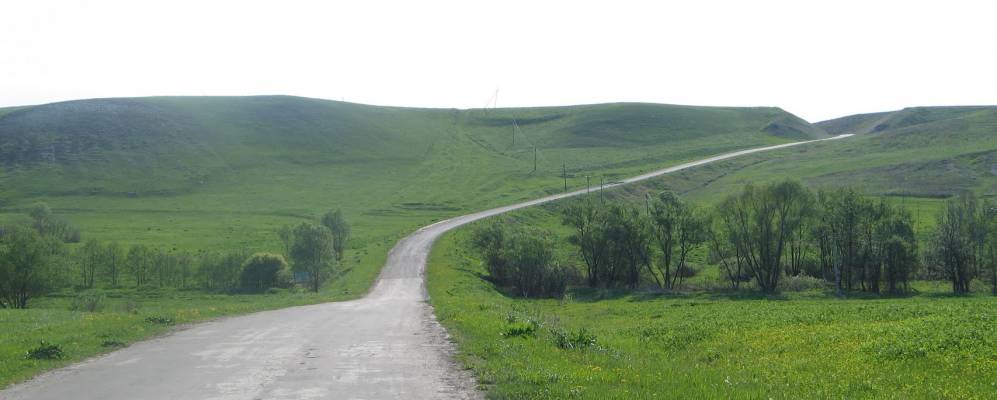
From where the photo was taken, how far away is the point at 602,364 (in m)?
16.1

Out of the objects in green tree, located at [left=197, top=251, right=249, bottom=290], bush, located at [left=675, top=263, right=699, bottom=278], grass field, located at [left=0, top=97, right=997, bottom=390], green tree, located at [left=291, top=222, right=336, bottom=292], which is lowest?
bush, located at [left=675, top=263, right=699, bottom=278]

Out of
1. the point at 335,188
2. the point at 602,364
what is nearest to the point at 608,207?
the point at 602,364

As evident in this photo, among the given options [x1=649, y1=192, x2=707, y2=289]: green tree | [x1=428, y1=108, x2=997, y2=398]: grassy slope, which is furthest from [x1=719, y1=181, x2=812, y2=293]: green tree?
[x1=428, y1=108, x2=997, y2=398]: grassy slope

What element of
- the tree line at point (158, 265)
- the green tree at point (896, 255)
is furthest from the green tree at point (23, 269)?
the green tree at point (896, 255)

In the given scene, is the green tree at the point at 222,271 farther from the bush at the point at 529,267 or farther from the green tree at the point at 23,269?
the bush at the point at 529,267

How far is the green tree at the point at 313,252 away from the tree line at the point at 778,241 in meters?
15.6

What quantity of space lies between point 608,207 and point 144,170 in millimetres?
121025

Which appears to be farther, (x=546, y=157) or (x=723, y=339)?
(x=546, y=157)

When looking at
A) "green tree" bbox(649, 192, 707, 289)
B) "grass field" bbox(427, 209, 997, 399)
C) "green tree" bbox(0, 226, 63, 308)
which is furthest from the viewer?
"green tree" bbox(649, 192, 707, 289)

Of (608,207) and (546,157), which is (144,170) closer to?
(546,157)

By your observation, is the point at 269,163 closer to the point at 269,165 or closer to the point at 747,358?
the point at 269,165

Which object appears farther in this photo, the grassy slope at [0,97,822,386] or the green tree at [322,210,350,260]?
the grassy slope at [0,97,822,386]

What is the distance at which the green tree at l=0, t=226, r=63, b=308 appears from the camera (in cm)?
5512

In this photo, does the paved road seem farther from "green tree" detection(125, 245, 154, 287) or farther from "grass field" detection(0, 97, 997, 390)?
"green tree" detection(125, 245, 154, 287)
